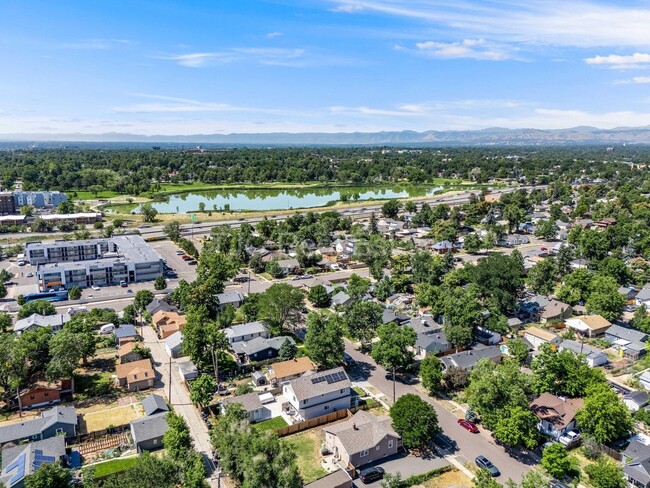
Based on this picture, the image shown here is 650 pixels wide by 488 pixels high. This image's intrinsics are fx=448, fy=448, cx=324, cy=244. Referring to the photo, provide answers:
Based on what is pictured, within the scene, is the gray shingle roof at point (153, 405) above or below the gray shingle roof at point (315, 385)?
below

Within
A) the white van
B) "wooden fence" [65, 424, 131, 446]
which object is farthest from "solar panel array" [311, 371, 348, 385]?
the white van

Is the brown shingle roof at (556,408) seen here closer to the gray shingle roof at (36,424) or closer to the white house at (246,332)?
the white house at (246,332)

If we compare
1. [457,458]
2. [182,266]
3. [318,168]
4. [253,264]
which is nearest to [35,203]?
[182,266]

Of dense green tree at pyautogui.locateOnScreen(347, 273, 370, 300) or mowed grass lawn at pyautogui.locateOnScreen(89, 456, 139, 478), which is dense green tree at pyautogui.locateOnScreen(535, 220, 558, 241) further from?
mowed grass lawn at pyautogui.locateOnScreen(89, 456, 139, 478)

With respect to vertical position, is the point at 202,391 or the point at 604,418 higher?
the point at 604,418

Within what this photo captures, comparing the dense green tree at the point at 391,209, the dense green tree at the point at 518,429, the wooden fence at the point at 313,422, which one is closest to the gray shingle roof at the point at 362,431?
the wooden fence at the point at 313,422

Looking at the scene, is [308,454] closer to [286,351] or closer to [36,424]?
[286,351]

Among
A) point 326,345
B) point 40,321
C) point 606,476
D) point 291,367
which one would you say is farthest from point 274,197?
point 606,476
